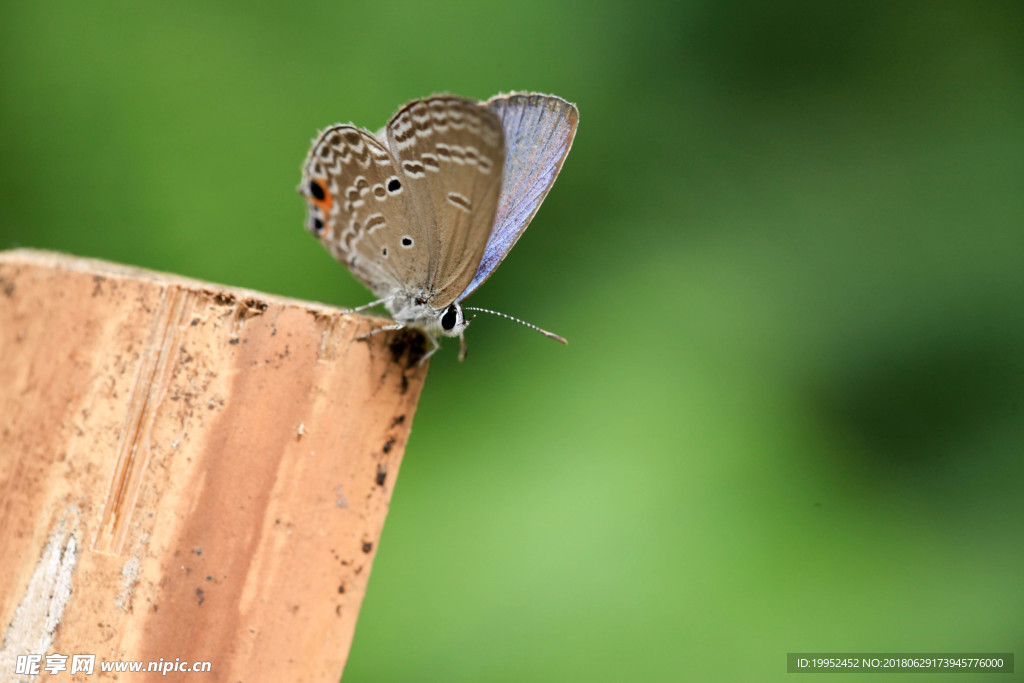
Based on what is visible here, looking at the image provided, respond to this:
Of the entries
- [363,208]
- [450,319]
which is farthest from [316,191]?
[450,319]

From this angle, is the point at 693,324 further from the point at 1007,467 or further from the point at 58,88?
the point at 58,88

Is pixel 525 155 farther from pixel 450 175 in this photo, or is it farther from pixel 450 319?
pixel 450 319

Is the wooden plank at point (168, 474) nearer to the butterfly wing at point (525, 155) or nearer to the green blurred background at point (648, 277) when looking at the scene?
the butterfly wing at point (525, 155)

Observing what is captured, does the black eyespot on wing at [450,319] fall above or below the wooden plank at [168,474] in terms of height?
above

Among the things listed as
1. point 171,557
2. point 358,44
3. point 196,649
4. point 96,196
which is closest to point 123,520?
point 171,557

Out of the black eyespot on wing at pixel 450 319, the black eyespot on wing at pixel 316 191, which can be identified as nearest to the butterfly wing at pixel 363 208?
the black eyespot on wing at pixel 316 191

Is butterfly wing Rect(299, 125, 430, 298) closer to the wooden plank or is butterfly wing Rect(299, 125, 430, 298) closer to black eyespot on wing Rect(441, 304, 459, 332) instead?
black eyespot on wing Rect(441, 304, 459, 332)

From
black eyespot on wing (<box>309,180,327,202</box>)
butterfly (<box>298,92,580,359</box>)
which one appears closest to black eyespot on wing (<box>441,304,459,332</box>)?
butterfly (<box>298,92,580,359</box>)
